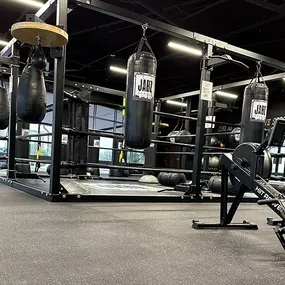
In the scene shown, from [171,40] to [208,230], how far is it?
5287 millimetres

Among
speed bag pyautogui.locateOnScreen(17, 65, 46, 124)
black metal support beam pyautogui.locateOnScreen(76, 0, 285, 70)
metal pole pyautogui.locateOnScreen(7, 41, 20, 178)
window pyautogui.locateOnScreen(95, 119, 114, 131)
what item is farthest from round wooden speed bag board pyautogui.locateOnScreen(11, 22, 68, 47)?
window pyautogui.locateOnScreen(95, 119, 114, 131)

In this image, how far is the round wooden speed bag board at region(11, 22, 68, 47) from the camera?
2.33 m

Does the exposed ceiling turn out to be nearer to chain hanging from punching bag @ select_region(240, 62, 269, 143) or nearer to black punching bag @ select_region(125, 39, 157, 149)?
chain hanging from punching bag @ select_region(240, 62, 269, 143)

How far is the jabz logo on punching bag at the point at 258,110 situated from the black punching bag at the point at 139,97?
143 cm

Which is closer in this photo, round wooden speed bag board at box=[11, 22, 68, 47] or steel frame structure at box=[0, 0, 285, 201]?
round wooden speed bag board at box=[11, 22, 68, 47]

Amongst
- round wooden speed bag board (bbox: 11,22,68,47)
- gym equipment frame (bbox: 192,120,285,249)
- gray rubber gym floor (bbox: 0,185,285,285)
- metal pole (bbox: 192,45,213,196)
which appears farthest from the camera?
metal pole (bbox: 192,45,213,196)

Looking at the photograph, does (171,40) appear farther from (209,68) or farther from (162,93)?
(162,93)

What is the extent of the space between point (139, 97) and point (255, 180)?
4.10 ft

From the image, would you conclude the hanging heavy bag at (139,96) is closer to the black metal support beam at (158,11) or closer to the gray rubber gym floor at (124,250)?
the gray rubber gym floor at (124,250)

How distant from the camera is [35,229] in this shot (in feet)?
5.49

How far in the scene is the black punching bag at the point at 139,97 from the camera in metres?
2.62

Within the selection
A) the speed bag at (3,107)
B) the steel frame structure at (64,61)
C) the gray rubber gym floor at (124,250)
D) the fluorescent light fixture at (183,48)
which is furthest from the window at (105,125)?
the gray rubber gym floor at (124,250)

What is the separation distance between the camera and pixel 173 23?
5.50m

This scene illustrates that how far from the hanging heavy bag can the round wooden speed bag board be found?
0.64 m
